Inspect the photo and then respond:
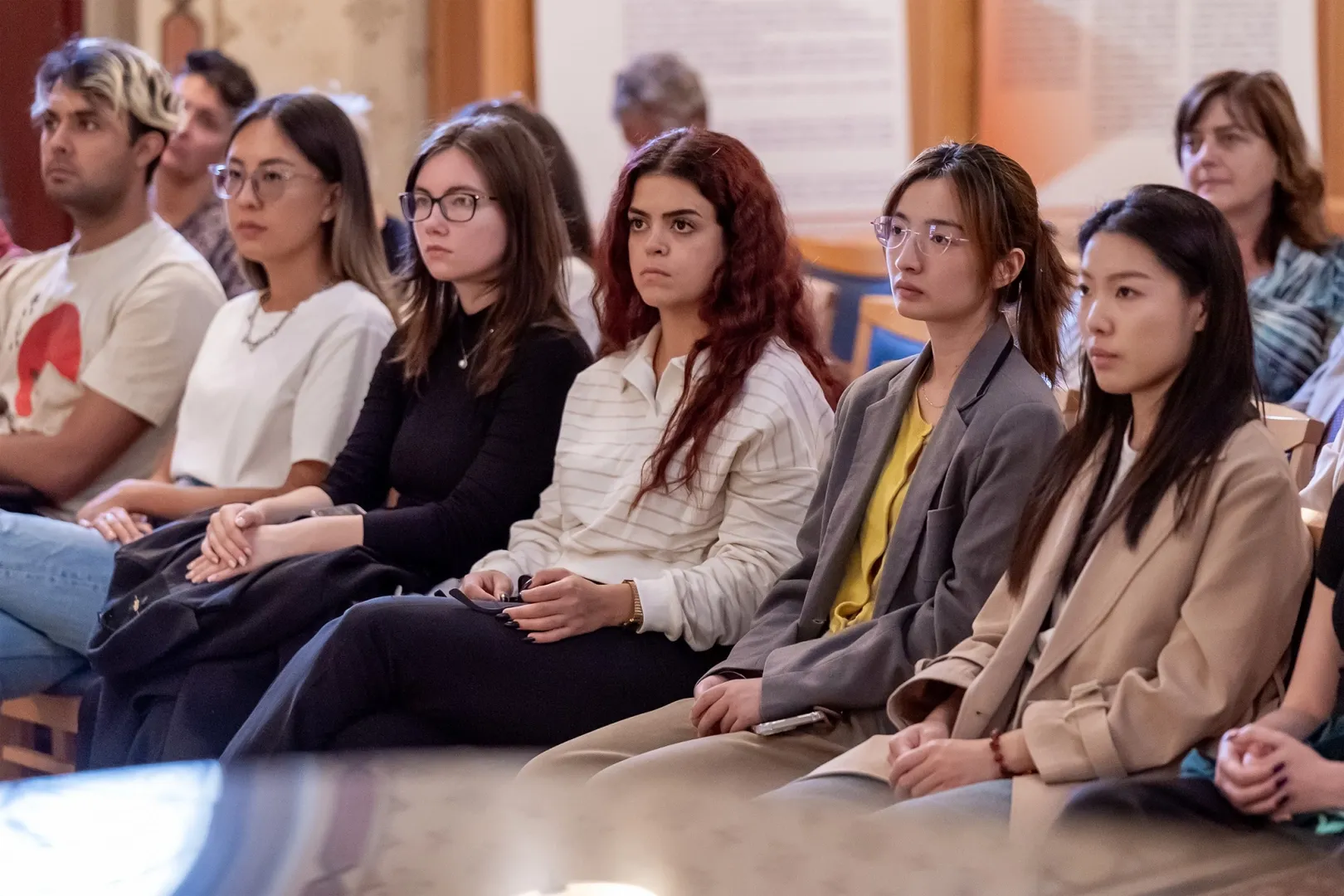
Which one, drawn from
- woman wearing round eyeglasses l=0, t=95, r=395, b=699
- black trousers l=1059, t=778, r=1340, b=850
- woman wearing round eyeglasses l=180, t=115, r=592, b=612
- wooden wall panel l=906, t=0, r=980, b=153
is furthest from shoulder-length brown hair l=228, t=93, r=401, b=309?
wooden wall panel l=906, t=0, r=980, b=153

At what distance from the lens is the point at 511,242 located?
227 centimetres

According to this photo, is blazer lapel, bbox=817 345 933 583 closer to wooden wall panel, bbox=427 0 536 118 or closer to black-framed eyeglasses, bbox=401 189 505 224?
black-framed eyeglasses, bbox=401 189 505 224

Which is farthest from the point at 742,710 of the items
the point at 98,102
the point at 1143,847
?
the point at 98,102

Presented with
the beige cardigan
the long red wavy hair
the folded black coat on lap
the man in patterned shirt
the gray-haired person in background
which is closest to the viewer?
the beige cardigan

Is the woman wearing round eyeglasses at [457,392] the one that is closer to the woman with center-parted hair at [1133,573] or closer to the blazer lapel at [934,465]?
the blazer lapel at [934,465]

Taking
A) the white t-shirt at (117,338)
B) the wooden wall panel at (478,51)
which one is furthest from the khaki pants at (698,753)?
the wooden wall panel at (478,51)

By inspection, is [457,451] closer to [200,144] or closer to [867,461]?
[867,461]

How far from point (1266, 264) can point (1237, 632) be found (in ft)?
4.98

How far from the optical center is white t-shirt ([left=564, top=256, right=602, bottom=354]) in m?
2.61

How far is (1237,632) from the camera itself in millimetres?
1364

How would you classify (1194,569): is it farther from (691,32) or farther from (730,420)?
(691,32)

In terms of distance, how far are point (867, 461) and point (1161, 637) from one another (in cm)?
43

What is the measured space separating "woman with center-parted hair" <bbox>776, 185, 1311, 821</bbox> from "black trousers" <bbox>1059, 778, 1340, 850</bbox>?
7 cm

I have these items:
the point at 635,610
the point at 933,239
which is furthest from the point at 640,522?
the point at 933,239
